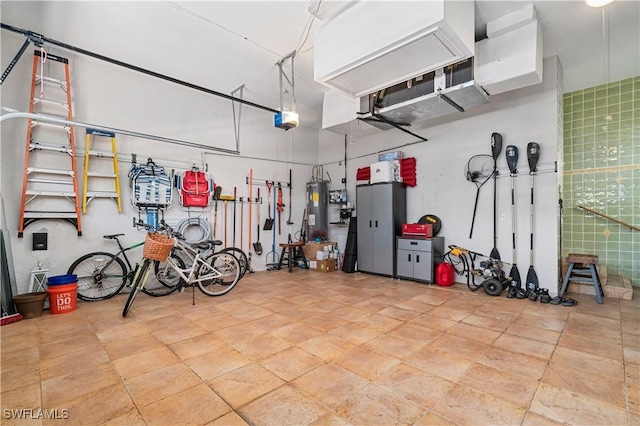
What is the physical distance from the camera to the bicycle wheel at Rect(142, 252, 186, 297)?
4645 millimetres

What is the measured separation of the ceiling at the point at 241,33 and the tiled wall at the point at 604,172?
40cm

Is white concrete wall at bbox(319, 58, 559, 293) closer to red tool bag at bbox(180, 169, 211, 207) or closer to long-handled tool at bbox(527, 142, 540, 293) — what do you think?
long-handled tool at bbox(527, 142, 540, 293)

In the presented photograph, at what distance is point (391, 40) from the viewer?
10.3 ft

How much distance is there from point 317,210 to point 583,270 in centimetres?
533

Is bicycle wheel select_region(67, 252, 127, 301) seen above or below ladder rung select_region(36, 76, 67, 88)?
below

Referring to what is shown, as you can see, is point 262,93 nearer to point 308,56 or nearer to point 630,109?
point 308,56

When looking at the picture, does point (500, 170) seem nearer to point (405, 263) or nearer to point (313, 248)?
point (405, 263)

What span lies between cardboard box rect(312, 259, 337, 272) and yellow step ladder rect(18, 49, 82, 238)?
14.8 feet

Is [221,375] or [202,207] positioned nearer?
[221,375]

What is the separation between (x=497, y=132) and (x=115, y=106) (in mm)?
6710

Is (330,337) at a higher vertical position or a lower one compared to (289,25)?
lower

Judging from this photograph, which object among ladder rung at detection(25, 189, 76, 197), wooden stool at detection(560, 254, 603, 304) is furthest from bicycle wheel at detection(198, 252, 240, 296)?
wooden stool at detection(560, 254, 603, 304)

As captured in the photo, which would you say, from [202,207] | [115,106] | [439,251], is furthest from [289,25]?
[439,251]

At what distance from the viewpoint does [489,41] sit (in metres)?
4.00
